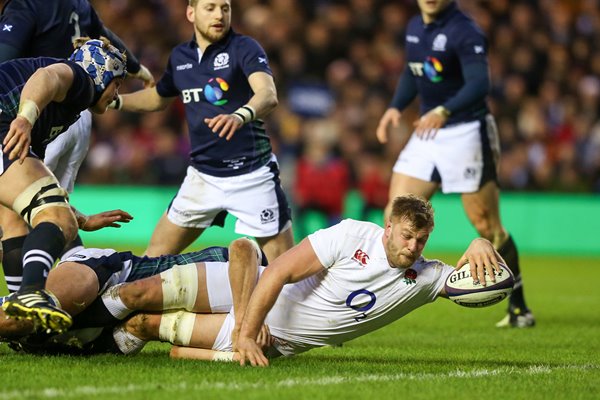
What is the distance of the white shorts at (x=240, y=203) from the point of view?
8070mm

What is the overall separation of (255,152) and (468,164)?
209cm

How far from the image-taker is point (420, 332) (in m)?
8.77

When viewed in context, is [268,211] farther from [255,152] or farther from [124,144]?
[124,144]

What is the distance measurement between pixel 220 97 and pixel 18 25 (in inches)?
60.8

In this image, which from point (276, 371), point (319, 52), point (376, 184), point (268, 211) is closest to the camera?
point (276, 371)

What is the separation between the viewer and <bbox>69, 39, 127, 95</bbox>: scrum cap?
257 inches

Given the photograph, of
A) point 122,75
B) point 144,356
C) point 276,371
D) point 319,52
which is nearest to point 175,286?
point 144,356

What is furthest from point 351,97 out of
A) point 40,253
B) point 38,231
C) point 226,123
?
point 40,253

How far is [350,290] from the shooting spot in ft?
20.3

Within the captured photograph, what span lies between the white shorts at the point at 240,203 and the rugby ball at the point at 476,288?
2.36m

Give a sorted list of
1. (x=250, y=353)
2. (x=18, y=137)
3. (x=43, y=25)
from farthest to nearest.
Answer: (x=43, y=25) → (x=250, y=353) → (x=18, y=137)

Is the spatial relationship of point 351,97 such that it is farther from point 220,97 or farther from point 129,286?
point 129,286

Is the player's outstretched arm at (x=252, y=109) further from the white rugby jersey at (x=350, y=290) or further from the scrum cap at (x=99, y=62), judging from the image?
the white rugby jersey at (x=350, y=290)

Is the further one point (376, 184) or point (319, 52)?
point (319, 52)
